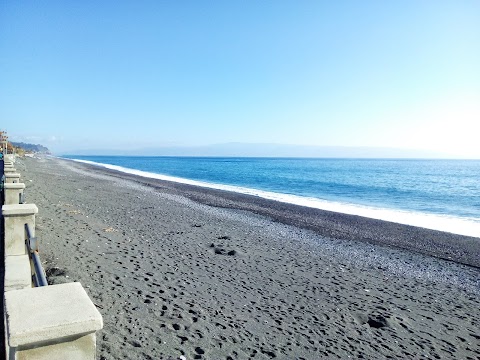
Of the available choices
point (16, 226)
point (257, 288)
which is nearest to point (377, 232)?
point (257, 288)

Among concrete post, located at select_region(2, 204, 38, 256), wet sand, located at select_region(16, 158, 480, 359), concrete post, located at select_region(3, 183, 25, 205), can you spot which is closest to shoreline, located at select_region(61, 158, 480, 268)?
wet sand, located at select_region(16, 158, 480, 359)

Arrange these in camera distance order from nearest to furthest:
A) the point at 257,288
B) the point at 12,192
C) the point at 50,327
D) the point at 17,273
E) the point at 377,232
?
the point at 50,327
the point at 17,273
the point at 12,192
the point at 257,288
the point at 377,232

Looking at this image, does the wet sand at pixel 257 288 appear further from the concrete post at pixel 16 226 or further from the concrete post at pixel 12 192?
the concrete post at pixel 16 226

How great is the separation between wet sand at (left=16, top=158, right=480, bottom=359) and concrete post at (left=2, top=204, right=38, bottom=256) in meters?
1.55

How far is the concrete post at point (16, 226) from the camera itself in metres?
4.59

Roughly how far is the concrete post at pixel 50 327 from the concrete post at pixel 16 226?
3072 millimetres

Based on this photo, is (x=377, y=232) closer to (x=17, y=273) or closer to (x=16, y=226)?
(x=16, y=226)

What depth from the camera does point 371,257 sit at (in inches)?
453

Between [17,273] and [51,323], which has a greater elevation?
[51,323]

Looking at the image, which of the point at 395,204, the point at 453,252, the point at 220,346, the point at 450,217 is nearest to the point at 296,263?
the point at 220,346

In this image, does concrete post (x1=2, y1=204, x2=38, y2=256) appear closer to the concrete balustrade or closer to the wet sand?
the concrete balustrade

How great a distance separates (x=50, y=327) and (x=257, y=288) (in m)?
6.20

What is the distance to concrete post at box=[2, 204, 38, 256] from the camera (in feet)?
15.0

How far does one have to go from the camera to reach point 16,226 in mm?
4656
